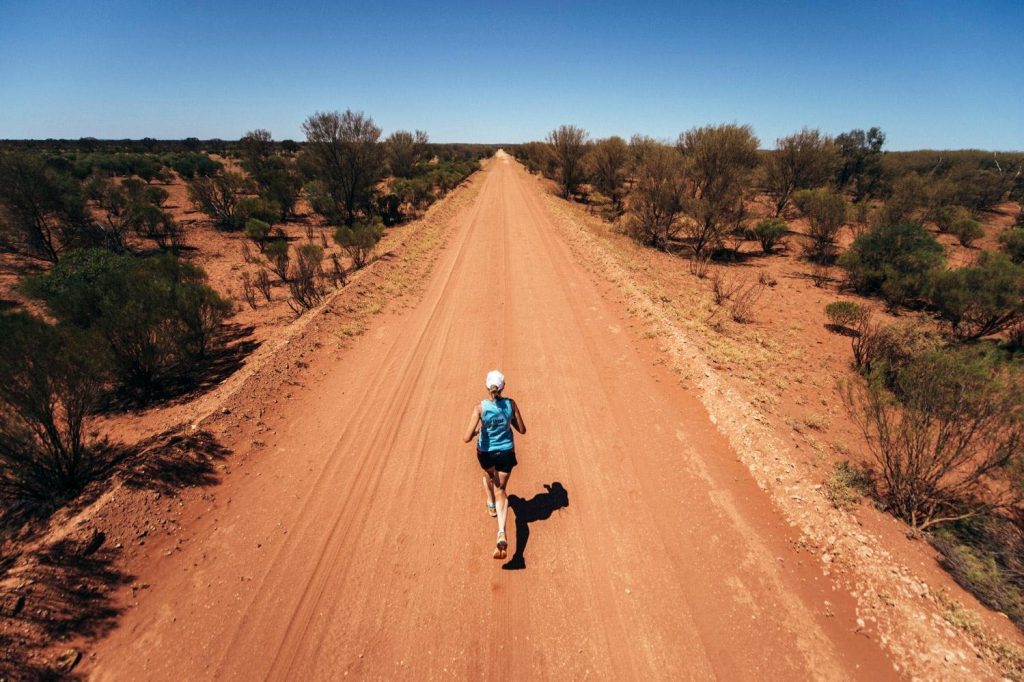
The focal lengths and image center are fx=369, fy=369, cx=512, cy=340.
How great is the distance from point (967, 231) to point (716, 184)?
17482mm

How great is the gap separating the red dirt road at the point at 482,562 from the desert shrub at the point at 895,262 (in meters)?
13.7

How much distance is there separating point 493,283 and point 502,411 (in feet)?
32.0

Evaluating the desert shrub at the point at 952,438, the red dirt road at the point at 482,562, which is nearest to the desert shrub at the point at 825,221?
the desert shrub at the point at 952,438

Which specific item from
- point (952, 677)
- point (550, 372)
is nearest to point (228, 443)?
point (550, 372)

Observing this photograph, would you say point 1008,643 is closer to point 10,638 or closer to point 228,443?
point 10,638

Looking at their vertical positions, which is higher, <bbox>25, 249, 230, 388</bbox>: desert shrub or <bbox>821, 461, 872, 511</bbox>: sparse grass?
<bbox>25, 249, 230, 388</bbox>: desert shrub

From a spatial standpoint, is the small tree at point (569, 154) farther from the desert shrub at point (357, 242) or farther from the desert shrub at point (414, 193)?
the desert shrub at point (357, 242)

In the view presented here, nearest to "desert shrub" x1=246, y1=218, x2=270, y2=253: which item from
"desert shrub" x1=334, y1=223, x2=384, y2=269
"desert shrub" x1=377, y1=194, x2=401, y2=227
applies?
"desert shrub" x1=334, y1=223, x2=384, y2=269

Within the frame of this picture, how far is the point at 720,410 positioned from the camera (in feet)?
22.7

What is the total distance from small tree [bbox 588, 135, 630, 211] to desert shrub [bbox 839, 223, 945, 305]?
19.1 meters

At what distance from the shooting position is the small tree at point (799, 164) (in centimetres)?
2986

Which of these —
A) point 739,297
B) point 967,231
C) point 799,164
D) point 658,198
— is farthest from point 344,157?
point 967,231

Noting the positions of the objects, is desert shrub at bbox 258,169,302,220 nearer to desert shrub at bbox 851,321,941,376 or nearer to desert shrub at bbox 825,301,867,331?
desert shrub at bbox 825,301,867,331

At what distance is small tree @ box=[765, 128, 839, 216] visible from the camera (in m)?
29.9
